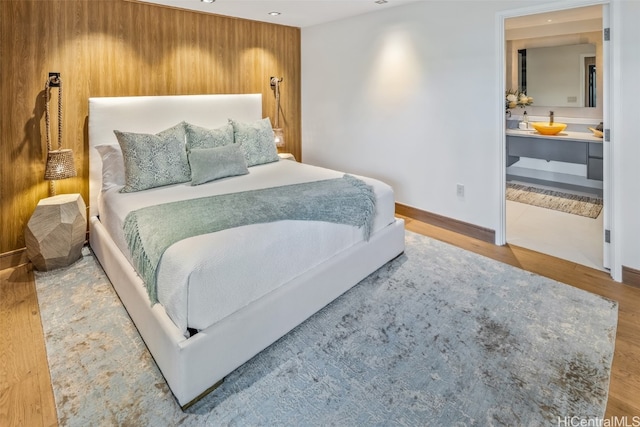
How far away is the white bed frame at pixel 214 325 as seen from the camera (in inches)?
69.1

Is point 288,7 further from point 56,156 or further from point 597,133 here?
point 597,133

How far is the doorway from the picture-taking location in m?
3.57

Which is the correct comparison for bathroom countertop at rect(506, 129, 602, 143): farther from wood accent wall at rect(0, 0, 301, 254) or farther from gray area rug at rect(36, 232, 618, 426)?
wood accent wall at rect(0, 0, 301, 254)

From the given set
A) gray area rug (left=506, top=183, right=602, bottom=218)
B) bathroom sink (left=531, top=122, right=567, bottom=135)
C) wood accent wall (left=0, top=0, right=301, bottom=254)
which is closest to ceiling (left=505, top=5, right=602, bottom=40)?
bathroom sink (left=531, top=122, right=567, bottom=135)

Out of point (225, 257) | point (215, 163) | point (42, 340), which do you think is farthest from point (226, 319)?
point (215, 163)

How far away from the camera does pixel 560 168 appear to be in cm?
570

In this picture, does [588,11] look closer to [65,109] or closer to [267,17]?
[267,17]

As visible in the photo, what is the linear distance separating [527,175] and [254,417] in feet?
19.4

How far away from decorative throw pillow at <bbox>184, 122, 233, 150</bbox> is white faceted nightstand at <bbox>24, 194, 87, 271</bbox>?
3.55 ft

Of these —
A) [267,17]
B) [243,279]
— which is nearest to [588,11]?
[267,17]

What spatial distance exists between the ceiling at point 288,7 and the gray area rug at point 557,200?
9.92 ft

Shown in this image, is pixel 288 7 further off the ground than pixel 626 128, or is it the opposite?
pixel 288 7

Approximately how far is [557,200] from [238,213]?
4.50 metres

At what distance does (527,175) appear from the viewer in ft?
19.8
